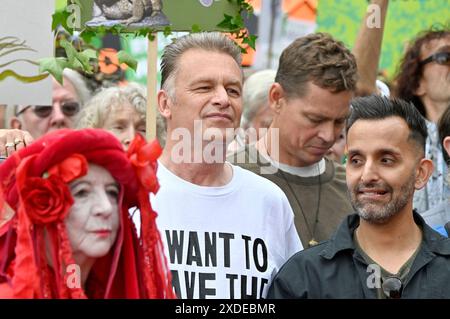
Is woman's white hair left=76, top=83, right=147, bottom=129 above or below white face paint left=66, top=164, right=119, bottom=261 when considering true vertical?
below

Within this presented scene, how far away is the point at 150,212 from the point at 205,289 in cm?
70

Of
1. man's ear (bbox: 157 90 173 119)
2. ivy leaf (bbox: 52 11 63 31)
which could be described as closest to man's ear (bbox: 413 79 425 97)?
man's ear (bbox: 157 90 173 119)

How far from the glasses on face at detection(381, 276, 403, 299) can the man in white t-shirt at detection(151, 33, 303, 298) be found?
0.46 metres

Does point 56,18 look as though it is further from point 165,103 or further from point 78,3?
point 165,103

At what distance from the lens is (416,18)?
8578 millimetres

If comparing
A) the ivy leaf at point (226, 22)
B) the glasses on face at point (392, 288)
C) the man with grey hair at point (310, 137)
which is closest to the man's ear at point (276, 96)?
the man with grey hair at point (310, 137)

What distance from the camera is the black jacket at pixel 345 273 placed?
12.5 ft

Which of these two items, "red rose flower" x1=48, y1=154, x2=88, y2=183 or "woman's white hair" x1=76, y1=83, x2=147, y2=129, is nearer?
"red rose flower" x1=48, y1=154, x2=88, y2=183

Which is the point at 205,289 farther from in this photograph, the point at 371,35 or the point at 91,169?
the point at 371,35

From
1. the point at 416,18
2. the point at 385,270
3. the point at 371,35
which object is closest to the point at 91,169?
the point at 385,270

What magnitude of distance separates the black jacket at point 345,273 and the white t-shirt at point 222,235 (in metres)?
0.14

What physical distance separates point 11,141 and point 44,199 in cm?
109

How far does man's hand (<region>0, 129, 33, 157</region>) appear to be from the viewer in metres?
4.15

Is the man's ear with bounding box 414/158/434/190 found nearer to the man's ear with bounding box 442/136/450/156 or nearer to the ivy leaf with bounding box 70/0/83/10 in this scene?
the man's ear with bounding box 442/136/450/156
